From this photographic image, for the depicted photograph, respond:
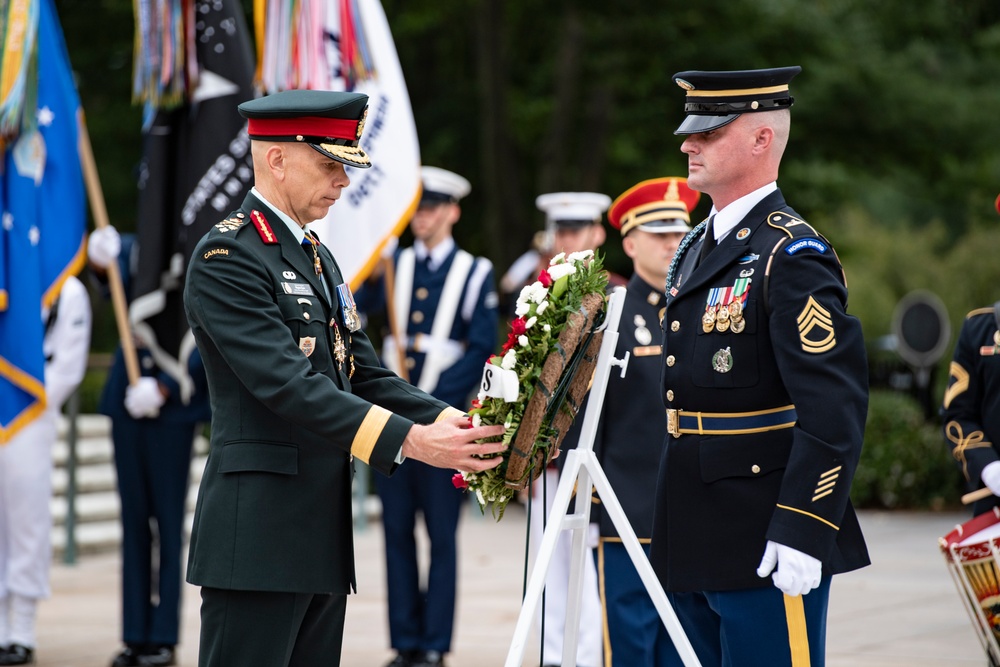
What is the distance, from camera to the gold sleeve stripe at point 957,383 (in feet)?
19.4

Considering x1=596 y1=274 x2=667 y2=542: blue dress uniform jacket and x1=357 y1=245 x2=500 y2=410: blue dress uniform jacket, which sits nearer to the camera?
x1=596 y1=274 x2=667 y2=542: blue dress uniform jacket

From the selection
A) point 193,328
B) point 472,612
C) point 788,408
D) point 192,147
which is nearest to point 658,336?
point 788,408

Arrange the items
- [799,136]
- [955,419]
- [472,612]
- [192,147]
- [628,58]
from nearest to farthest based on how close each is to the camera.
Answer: [955,419]
[192,147]
[472,612]
[628,58]
[799,136]

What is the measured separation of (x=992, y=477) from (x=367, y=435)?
120 inches

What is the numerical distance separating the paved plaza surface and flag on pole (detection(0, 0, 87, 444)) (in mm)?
1452

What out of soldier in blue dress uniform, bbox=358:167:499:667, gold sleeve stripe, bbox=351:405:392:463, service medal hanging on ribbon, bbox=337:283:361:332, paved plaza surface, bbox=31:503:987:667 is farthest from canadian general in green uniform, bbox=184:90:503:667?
paved plaza surface, bbox=31:503:987:667

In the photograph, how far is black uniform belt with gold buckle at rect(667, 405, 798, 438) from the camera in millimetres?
3648

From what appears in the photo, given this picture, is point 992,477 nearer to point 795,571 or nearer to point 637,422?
point 637,422

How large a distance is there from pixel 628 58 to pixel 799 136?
255 cm

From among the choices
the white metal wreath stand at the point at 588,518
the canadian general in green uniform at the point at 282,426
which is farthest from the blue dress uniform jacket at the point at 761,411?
the canadian general in green uniform at the point at 282,426

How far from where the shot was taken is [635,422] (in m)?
5.45

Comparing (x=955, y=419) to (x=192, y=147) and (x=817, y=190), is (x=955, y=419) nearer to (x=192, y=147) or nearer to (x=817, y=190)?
(x=192, y=147)

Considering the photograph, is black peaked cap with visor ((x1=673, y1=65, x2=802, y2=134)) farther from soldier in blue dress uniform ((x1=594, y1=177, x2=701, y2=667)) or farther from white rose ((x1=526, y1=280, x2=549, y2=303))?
soldier in blue dress uniform ((x1=594, y1=177, x2=701, y2=667))

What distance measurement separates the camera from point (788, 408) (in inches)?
144
